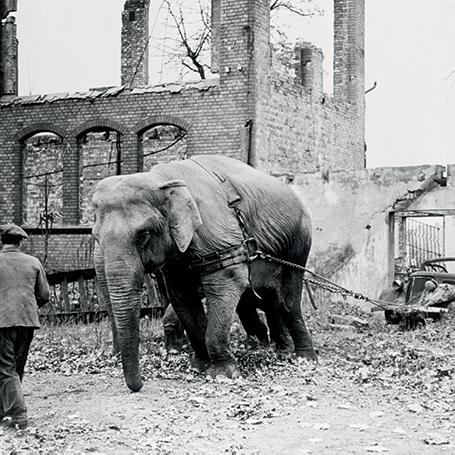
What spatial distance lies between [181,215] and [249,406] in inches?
77.9

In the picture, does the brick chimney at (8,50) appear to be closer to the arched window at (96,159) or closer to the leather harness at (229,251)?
the arched window at (96,159)

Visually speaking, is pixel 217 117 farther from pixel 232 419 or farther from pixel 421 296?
pixel 232 419

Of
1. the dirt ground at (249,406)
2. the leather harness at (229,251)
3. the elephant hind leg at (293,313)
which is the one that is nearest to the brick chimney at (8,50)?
the dirt ground at (249,406)

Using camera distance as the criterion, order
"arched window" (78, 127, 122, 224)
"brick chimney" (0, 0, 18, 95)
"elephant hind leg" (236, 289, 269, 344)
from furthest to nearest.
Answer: "arched window" (78, 127, 122, 224) < "brick chimney" (0, 0, 18, 95) < "elephant hind leg" (236, 289, 269, 344)

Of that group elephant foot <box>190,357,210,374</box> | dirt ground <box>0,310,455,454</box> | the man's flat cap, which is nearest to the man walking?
the man's flat cap

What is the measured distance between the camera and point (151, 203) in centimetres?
848

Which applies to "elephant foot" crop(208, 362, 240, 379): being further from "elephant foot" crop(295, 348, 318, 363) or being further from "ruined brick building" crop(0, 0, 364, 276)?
"ruined brick building" crop(0, 0, 364, 276)

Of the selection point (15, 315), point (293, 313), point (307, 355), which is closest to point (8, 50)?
point (293, 313)

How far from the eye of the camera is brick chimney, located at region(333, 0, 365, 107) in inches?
989

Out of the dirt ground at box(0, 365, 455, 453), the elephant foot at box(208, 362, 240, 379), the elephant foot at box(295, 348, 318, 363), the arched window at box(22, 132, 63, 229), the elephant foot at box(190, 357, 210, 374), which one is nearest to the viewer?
the dirt ground at box(0, 365, 455, 453)

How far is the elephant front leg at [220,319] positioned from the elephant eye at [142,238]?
2.87 feet

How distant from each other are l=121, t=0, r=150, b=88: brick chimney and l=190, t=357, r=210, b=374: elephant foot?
19349mm

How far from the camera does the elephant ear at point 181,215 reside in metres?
8.54

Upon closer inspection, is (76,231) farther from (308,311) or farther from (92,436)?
(92,436)
